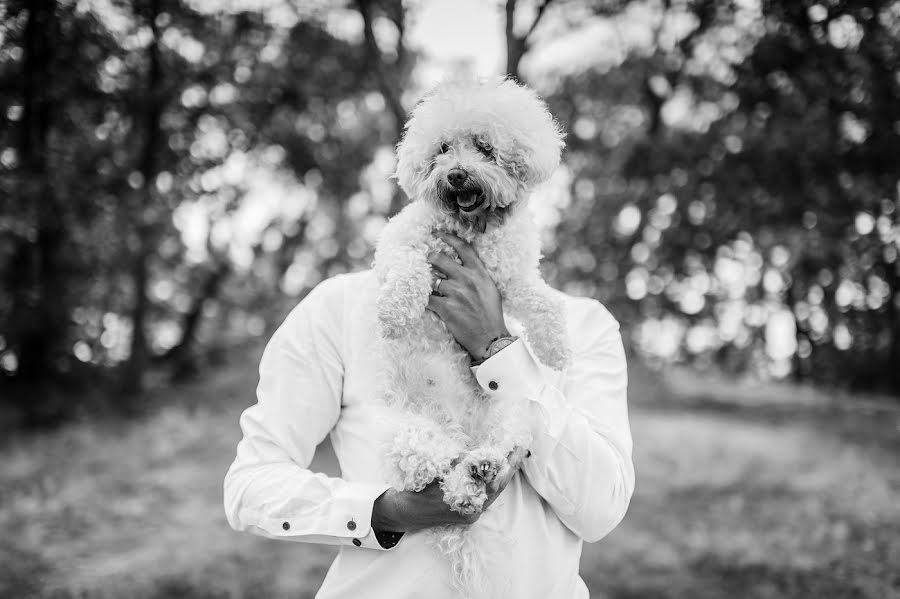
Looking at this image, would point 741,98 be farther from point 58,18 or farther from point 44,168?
point 44,168

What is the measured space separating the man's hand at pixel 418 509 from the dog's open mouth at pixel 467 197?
784mm

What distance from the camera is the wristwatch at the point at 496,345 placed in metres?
1.94

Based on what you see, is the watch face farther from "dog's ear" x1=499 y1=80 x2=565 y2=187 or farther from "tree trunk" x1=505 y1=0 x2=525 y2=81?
"tree trunk" x1=505 y1=0 x2=525 y2=81

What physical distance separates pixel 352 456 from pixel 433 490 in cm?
34

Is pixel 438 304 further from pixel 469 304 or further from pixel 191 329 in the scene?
pixel 191 329

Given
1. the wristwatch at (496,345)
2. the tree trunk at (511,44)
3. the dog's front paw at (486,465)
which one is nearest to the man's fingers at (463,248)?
the wristwatch at (496,345)

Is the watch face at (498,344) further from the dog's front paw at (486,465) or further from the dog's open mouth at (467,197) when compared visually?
the dog's open mouth at (467,197)

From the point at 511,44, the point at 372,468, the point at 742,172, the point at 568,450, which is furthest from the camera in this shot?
the point at 742,172

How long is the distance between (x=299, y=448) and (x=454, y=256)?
74 centimetres

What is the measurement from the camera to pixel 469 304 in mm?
1979

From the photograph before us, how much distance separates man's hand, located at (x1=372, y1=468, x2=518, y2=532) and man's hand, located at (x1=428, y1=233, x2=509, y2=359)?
385 millimetres

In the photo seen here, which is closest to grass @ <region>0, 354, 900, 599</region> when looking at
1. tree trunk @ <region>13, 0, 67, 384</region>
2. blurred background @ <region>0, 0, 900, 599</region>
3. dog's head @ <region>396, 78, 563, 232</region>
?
blurred background @ <region>0, 0, 900, 599</region>

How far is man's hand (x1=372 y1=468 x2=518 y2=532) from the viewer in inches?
69.7

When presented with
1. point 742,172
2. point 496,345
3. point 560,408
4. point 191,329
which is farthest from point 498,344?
point 191,329
